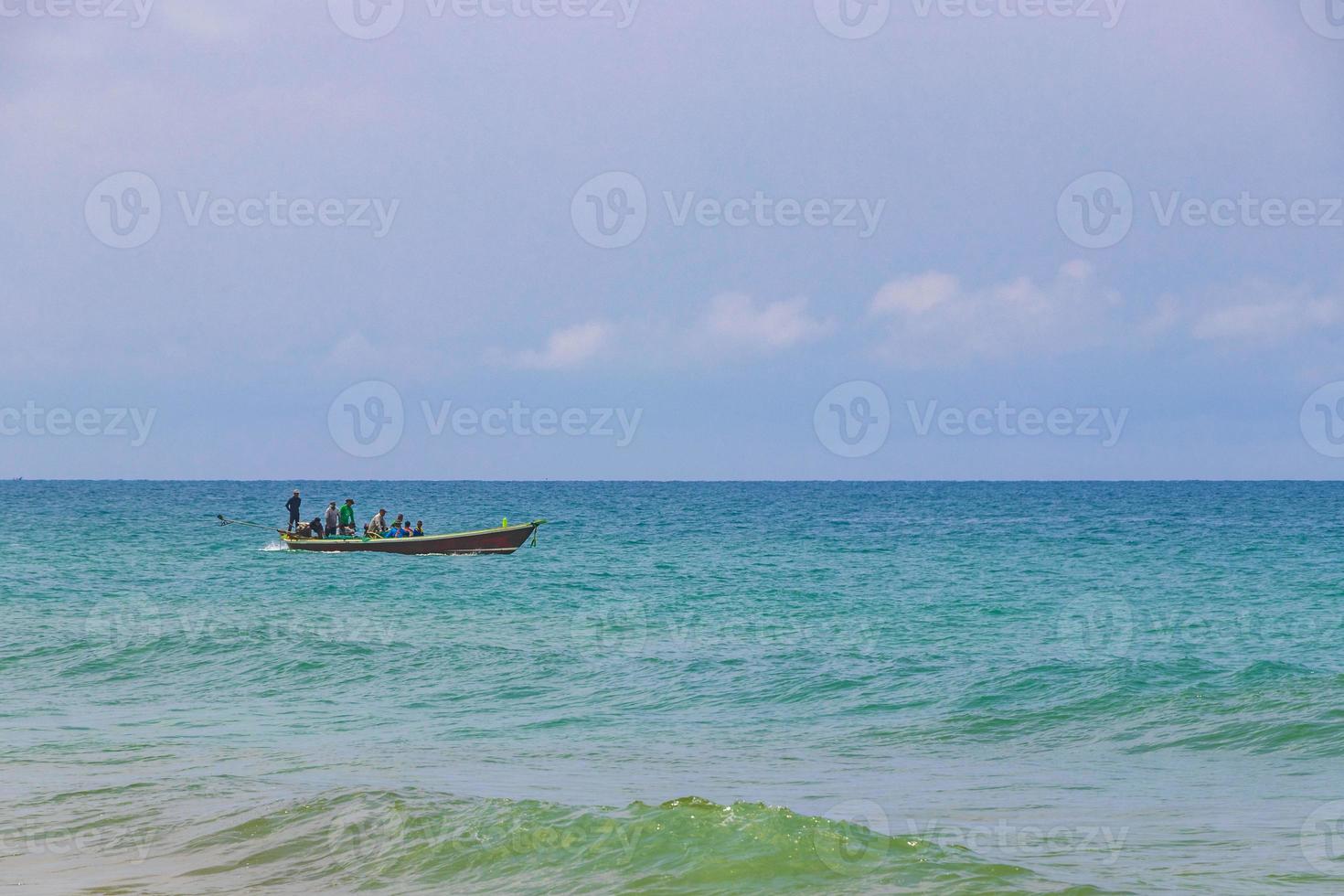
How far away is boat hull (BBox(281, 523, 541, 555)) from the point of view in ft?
141

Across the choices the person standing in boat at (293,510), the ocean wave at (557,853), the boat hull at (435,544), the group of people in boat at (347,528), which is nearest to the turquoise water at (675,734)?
the ocean wave at (557,853)

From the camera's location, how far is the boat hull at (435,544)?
43094 millimetres

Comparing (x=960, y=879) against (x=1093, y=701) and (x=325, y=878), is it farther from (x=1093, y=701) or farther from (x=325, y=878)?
(x=1093, y=701)

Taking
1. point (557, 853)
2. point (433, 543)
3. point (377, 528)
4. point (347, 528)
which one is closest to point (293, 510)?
point (347, 528)

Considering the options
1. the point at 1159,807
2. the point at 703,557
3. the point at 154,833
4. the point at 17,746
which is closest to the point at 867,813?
the point at 1159,807

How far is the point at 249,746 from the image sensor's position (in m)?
13.0

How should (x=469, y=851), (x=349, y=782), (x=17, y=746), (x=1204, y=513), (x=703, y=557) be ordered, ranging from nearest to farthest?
1. (x=469, y=851)
2. (x=349, y=782)
3. (x=17, y=746)
4. (x=703, y=557)
5. (x=1204, y=513)

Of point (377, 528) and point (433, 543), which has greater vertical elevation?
point (377, 528)

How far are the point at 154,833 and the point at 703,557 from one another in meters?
36.0

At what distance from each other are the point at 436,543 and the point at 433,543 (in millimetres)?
106

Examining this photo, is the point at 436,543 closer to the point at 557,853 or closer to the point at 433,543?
the point at 433,543

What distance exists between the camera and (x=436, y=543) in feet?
Result: 141

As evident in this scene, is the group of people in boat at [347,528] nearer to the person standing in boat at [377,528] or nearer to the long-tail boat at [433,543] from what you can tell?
the person standing in boat at [377,528]

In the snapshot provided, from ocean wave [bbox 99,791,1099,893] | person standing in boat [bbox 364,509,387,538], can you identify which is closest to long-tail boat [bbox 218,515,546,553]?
person standing in boat [bbox 364,509,387,538]
